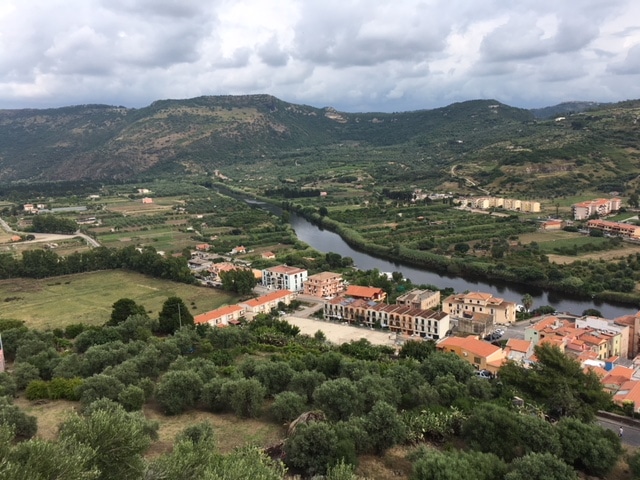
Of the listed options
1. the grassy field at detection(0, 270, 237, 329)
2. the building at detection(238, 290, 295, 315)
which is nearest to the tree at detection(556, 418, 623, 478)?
the building at detection(238, 290, 295, 315)

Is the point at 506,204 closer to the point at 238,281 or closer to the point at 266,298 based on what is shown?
the point at 238,281

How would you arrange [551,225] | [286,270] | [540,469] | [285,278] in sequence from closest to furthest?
[540,469], [285,278], [286,270], [551,225]

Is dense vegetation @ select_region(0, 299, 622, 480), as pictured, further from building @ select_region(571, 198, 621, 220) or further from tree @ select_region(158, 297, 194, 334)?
building @ select_region(571, 198, 621, 220)

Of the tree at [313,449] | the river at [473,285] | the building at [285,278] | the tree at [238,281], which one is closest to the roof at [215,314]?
the tree at [238,281]

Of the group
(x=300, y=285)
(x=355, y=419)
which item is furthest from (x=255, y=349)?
(x=300, y=285)

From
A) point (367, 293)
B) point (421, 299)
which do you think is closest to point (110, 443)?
point (421, 299)

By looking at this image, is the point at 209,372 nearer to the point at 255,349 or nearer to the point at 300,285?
the point at 255,349
